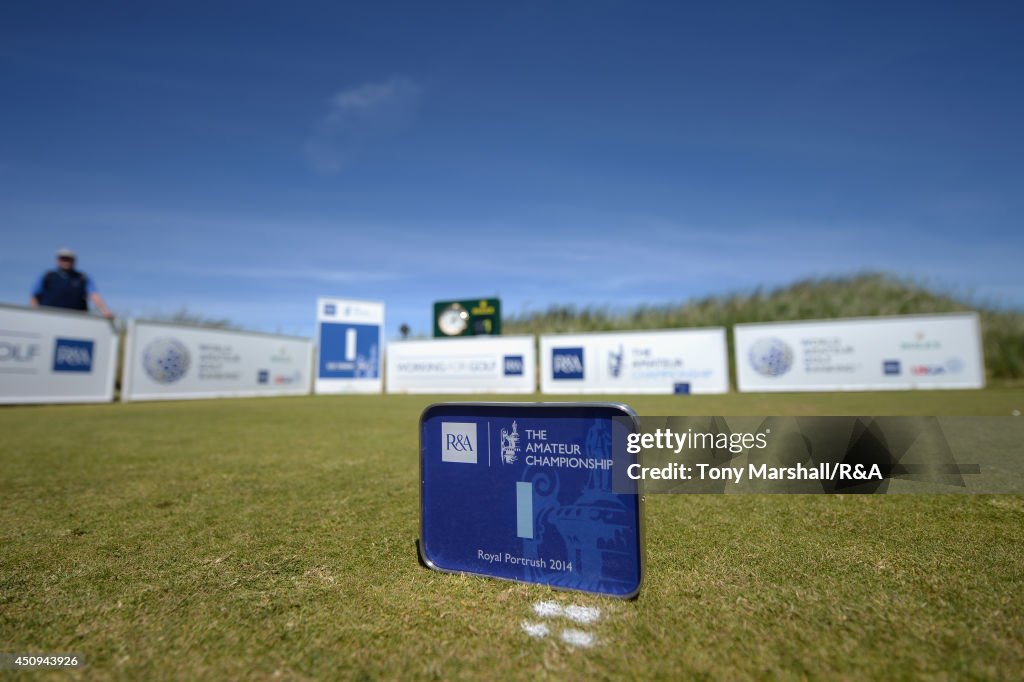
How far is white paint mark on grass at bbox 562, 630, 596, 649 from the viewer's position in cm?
155

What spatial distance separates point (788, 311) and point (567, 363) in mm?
12455

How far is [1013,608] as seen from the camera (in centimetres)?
170

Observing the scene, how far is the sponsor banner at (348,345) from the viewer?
2019 centimetres

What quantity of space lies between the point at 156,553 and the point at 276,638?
117 cm

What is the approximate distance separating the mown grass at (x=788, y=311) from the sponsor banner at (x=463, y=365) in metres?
7.67

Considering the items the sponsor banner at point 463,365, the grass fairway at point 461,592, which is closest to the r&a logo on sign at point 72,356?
the sponsor banner at point 463,365

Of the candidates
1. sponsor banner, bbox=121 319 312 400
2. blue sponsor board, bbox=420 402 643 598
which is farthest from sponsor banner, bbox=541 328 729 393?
blue sponsor board, bbox=420 402 643 598

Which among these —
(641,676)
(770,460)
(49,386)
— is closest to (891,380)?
(770,460)

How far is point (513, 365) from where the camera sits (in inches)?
754

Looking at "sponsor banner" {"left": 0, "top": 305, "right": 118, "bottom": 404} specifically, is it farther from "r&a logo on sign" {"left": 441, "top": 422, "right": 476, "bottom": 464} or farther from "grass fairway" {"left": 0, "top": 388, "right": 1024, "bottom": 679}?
"r&a logo on sign" {"left": 441, "top": 422, "right": 476, "bottom": 464}

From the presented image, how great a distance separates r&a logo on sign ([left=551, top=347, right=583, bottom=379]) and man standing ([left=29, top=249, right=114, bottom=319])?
12.8 metres

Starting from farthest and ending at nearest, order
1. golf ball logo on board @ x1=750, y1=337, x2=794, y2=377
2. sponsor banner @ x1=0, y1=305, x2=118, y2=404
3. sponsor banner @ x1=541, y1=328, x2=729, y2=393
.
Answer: sponsor banner @ x1=541, y1=328, x2=729, y2=393
golf ball logo on board @ x1=750, y1=337, x2=794, y2=377
sponsor banner @ x1=0, y1=305, x2=118, y2=404

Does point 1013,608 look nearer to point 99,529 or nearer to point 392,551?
point 392,551

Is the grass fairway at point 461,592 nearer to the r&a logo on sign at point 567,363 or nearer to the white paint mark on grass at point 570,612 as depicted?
the white paint mark on grass at point 570,612
